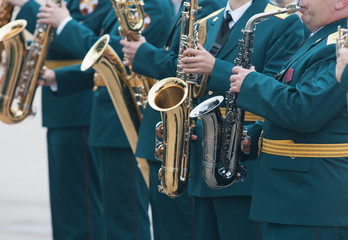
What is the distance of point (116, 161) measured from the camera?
15.3 ft

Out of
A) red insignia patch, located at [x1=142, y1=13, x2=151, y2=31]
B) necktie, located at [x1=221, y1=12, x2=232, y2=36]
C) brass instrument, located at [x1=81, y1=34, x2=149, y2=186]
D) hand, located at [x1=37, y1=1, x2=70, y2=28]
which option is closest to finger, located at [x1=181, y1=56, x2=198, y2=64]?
necktie, located at [x1=221, y1=12, x2=232, y2=36]

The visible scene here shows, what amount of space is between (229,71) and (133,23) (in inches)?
45.2

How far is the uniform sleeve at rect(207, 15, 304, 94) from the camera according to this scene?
326 cm

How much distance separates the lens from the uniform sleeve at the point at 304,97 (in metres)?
2.65

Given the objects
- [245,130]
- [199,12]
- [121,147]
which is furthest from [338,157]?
[121,147]

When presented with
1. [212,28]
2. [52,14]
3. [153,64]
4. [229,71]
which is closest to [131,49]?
[153,64]

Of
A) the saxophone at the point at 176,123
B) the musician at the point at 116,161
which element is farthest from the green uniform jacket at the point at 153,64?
the musician at the point at 116,161

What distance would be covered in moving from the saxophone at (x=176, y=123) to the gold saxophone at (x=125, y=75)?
2.29ft

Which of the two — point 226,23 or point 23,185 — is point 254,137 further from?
point 23,185

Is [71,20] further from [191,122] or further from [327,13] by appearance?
[327,13]

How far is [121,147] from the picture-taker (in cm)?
466

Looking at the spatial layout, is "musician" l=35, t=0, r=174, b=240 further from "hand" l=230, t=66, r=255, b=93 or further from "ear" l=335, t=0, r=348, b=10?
"ear" l=335, t=0, r=348, b=10

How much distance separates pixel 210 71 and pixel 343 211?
3.04 ft

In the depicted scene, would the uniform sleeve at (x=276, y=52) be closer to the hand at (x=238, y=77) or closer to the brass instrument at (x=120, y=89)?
the hand at (x=238, y=77)
